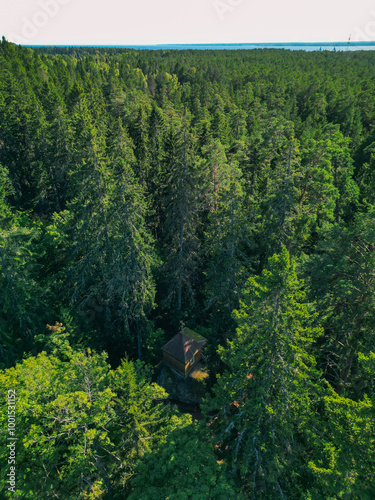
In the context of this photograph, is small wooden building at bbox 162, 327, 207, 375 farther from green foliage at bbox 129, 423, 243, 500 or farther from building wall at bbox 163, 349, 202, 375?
green foliage at bbox 129, 423, 243, 500

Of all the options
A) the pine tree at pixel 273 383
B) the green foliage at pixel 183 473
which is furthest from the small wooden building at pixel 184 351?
the pine tree at pixel 273 383

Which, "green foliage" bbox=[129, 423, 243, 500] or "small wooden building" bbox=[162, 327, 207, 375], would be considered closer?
"green foliage" bbox=[129, 423, 243, 500]

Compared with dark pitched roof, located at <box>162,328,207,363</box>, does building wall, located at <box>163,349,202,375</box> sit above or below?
below

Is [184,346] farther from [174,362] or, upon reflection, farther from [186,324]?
[186,324]

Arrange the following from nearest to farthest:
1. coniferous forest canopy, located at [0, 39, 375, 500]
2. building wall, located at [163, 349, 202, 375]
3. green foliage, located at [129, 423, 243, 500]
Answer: green foliage, located at [129, 423, 243, 500], coniferous forest canopy, located at [0, 39, 375, 500], building wall, located at [163, 349, 202, 375]

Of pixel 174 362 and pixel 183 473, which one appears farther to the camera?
pixel 174 362

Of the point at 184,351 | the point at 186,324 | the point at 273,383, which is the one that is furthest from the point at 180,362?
the point at 273,383

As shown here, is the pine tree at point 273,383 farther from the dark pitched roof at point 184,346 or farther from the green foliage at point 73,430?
the dark pitched roof at point 184,346

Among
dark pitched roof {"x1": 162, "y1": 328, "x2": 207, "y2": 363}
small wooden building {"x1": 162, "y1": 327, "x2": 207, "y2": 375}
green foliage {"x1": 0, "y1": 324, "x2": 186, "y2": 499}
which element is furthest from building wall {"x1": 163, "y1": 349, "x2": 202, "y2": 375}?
green foliage {"x1": 0, "y1": 324, "x2": 186, "y2": 499}
